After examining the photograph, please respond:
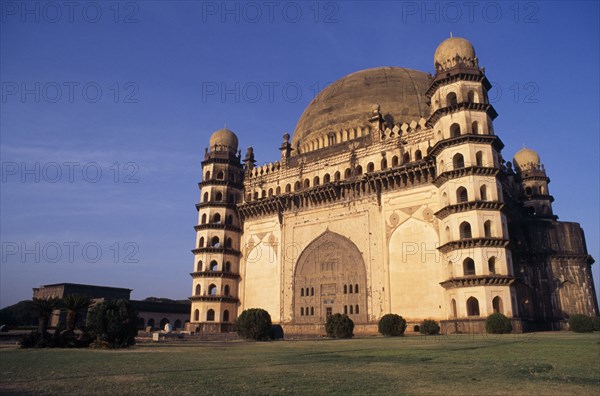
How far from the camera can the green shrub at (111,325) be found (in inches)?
736

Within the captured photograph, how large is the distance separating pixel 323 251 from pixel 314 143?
11105 mm

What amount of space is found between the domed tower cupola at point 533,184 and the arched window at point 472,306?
16.9 m

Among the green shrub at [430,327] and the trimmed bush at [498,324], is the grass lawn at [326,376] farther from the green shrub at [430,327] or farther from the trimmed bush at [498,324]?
the green shrub at [430,327]

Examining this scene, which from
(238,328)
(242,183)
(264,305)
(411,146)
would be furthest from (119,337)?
(242,183)

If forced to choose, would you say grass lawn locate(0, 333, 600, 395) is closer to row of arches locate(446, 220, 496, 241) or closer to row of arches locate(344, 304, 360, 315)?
row of arches locate(446, 220, 496, 241)

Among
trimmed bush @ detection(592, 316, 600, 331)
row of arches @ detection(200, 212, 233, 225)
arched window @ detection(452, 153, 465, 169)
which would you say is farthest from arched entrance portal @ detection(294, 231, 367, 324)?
trimmed bush @ detection(592, 316, 600, 331)

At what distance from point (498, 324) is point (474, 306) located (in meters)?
3.93

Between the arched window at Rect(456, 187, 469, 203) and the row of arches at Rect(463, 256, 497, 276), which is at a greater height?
the arched window at Rect(456, 187, 469, 203)

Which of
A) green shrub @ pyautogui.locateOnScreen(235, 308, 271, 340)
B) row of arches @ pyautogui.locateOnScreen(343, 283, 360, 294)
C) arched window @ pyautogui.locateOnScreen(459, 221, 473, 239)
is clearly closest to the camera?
green shrub @ pyautogui.locateOnScreen(235, 308, 271, 340)

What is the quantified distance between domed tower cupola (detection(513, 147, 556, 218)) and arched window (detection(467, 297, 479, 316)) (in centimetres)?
1687

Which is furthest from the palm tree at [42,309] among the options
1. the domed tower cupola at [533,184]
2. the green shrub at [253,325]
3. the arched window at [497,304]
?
the domed tower cupola at [533,184]

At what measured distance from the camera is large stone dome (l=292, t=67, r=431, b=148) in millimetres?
40000

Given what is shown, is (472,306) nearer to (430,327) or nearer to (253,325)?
(430,327)

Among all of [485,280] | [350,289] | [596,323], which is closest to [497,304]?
[485,280]
